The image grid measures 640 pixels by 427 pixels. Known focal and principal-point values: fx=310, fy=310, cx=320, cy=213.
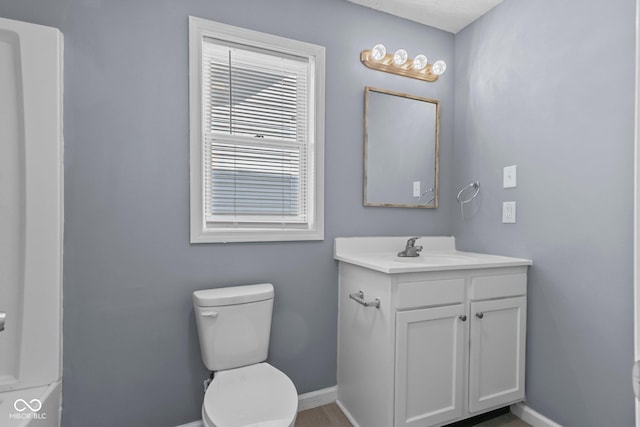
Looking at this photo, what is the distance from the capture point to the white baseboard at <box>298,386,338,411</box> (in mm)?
1817

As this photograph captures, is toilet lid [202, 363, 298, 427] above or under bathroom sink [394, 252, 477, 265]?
under

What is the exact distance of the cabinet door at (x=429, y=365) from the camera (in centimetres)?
141

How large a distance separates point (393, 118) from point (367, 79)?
299mm

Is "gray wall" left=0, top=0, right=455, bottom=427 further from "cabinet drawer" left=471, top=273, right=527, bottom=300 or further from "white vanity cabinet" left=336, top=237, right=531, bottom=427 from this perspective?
"cabinet drawer" left=471, top=273, right=527, bottom=300

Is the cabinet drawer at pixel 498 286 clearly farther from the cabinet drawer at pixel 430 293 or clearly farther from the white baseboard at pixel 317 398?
the white baseboard at pixel 317 398

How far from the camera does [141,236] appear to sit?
1503mm

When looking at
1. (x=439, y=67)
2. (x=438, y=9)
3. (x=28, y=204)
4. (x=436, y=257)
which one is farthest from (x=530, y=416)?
(x=28, y=204)

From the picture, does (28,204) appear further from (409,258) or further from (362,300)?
(409,258)

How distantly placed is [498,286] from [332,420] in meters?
1.16

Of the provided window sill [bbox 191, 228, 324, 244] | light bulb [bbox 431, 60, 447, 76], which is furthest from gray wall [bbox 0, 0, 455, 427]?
light bulb [bbox 431, 60, 447, 76]

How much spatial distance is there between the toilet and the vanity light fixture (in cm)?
149

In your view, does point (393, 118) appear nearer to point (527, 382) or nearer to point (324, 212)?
point (324, 212)

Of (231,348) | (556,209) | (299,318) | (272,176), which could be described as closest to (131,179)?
(272,176)

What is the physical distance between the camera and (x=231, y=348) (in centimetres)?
148
